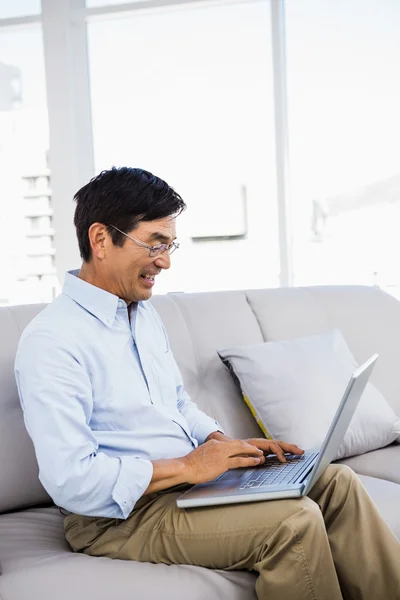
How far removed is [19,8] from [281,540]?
14.8 feet

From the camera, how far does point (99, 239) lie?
5.60 ft

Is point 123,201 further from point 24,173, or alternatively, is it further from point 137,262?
point 24,173

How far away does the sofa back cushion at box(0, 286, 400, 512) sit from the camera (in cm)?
182

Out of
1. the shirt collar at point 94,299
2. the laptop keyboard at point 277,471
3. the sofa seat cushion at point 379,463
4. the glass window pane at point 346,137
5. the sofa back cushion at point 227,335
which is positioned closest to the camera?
the laptop keyboard at point 277,471

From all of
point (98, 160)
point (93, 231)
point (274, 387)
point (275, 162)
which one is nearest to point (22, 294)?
point (98, 160)

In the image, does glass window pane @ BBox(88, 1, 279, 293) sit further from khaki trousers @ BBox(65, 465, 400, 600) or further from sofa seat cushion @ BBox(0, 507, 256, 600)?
sofa seat cushion @ BBox(0, 507, 256, 600)

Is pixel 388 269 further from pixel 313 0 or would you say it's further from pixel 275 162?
pixel 313 0

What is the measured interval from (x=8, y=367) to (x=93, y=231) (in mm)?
401

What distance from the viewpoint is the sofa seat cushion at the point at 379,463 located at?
2109 mm

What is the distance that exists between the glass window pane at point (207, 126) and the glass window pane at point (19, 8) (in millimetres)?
464

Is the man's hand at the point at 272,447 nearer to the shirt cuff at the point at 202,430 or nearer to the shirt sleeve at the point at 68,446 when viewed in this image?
the shirt cuff at the point at 202,430

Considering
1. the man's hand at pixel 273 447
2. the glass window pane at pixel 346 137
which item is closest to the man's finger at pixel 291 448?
the man's hand at pixel 273 447

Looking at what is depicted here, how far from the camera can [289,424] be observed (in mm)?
2150

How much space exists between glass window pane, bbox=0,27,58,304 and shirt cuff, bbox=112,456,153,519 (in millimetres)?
3720
